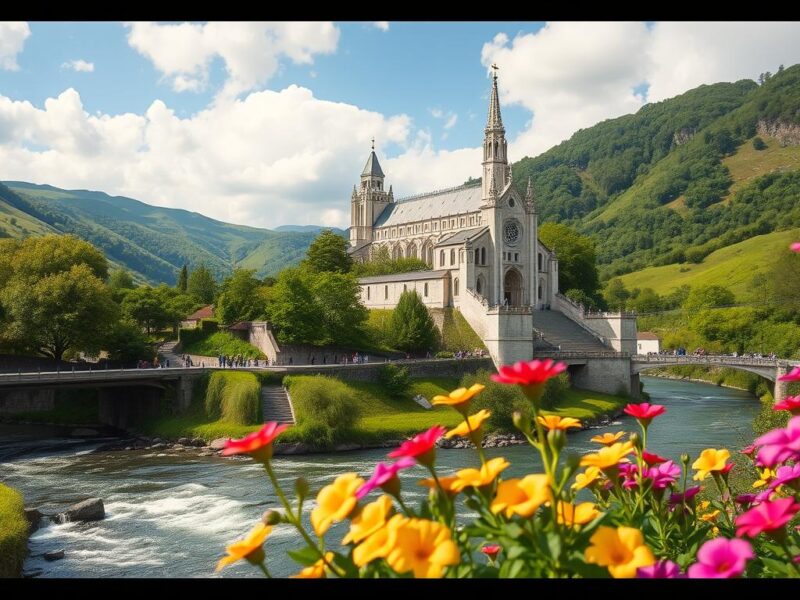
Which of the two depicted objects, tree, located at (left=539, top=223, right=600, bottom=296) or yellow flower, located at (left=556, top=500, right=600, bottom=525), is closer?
yellow flower, located at (left=556, top=500, right=600, bottom=525)

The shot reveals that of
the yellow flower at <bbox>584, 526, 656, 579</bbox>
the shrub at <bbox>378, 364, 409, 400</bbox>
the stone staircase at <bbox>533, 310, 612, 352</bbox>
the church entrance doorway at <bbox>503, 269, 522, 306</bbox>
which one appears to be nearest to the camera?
the yellow flower at <bbox>584, 526, 656, 579</bbox>

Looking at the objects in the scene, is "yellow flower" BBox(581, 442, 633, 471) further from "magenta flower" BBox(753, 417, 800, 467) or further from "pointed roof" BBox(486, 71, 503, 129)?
"pointed roof" BBox(486, 71, 503, 129)

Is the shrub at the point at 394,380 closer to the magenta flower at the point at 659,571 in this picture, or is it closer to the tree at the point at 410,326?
the tree at the point at 410,326

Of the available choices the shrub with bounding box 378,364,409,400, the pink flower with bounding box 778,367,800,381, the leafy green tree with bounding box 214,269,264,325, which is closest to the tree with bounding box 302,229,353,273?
the leafy green tree with bounding box 214,269,264,325

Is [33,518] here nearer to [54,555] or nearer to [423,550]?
[54,555]

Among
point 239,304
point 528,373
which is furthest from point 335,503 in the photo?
point 239,304

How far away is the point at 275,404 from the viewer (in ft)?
164

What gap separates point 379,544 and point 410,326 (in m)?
67.4

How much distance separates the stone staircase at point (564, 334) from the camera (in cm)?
7696

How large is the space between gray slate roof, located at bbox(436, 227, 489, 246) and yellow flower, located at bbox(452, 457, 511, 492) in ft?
257

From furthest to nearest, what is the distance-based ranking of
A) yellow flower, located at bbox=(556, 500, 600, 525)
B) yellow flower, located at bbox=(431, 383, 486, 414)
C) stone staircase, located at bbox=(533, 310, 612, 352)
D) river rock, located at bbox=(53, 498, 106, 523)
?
stone staircase, located at bbox=(533, 310, 612, 352), river rock, located at bbox=(53, 498, 106, 523), yellow flower, located at bbox=(431, 383, 486, 414), yellow flower, located at bbox=(556, 500, 600, 525)

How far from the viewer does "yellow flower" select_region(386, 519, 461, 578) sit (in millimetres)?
3180

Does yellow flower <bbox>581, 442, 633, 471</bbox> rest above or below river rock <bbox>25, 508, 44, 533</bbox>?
above
